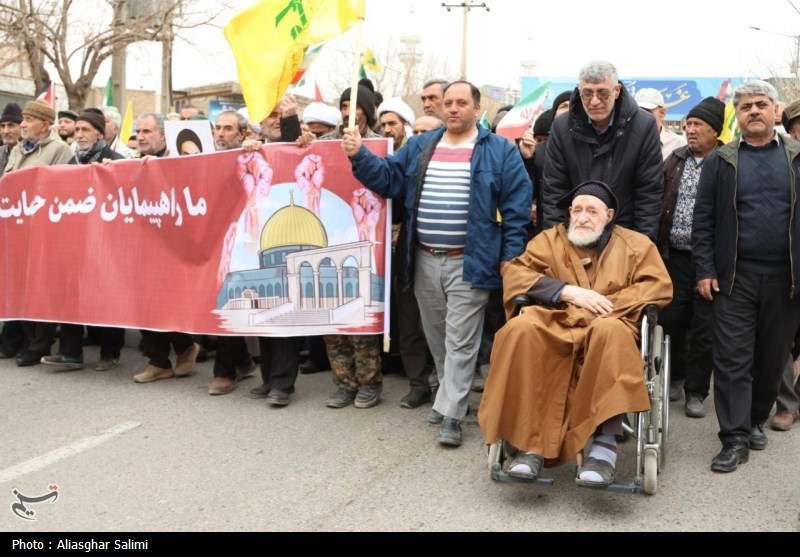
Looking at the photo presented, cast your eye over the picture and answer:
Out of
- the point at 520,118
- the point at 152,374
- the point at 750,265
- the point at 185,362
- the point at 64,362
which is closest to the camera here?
the point at 750,265

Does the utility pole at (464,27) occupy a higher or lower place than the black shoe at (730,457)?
higher

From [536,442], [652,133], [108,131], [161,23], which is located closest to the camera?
[536,442]

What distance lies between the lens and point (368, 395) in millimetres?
6082

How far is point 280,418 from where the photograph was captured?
228 inches

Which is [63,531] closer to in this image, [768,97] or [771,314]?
[771,314]

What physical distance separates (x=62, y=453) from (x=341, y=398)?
6.11ft

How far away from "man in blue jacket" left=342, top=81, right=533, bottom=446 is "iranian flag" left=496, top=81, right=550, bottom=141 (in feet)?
8.94

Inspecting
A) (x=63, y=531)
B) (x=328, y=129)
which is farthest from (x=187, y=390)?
(x=63, y=531)

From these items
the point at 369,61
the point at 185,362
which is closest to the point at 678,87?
the point at 369,61

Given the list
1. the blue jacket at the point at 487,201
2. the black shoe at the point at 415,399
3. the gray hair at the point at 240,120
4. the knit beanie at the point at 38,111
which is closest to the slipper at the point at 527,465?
the blue jacket at the point at 487,201

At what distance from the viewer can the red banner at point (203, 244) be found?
19.8 ft

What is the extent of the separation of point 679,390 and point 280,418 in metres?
2.85

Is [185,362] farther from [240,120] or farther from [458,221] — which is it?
[458,221]

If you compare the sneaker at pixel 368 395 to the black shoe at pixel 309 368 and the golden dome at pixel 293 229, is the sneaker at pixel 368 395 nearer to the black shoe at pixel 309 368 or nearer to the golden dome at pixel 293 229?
the golden dome at pixel 293 229
